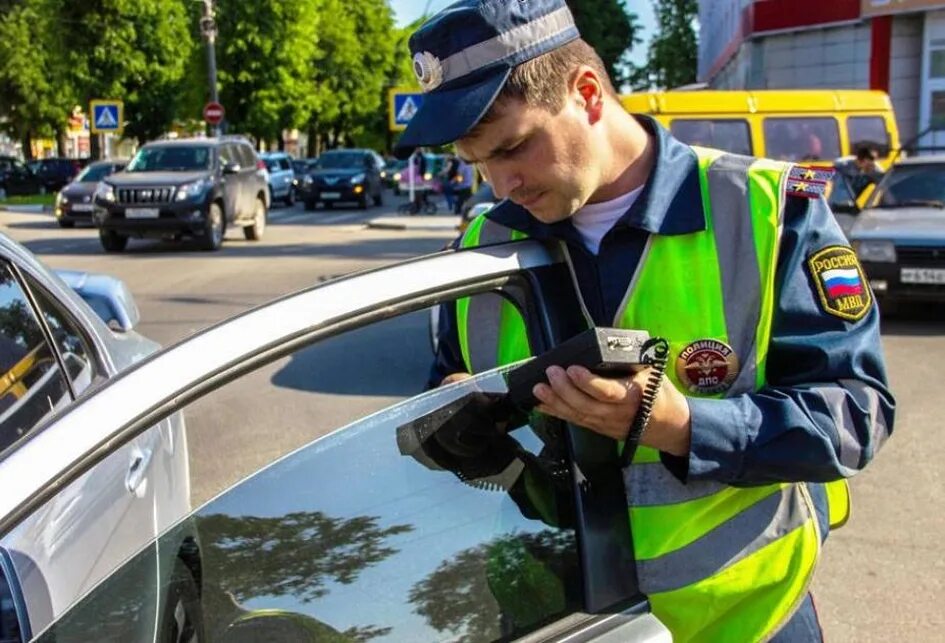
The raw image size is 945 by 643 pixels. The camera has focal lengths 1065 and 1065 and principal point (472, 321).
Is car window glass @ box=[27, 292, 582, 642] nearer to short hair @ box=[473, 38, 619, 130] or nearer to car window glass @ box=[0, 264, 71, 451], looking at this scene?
short hair @ box=[473, 38, 619, 130]

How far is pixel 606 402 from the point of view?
53.2 inches

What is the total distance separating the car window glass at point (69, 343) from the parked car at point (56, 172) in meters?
38.3

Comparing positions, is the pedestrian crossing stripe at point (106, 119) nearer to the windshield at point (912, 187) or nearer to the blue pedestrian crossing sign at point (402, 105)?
the blue pedestrian crossing sign at point (402, 105)

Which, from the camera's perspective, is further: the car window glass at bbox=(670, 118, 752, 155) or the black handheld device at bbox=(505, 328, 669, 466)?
the car window glass at bbox=(670, 118, 752, 155)

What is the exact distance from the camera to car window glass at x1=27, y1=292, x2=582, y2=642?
4.80 feet

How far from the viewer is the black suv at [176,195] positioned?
15.8m

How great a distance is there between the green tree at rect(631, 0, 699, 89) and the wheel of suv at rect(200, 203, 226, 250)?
3357 cm

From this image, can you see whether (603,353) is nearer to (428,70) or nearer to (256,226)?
(428,70)

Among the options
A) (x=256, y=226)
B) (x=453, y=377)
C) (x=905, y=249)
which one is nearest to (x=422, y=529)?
(x=453, y=377)

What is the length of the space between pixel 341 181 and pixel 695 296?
27431 mm

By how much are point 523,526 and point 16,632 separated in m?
0.84

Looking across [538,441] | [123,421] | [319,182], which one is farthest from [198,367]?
[319,182]

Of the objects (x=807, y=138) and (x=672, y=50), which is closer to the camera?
(x=807, y=138)

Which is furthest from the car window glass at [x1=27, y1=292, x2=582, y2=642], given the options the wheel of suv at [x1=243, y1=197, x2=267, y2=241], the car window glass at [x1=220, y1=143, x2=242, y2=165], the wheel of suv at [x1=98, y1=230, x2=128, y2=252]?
the wheel of suv at [x1=243, y1=197, x2=267, y2=241]
